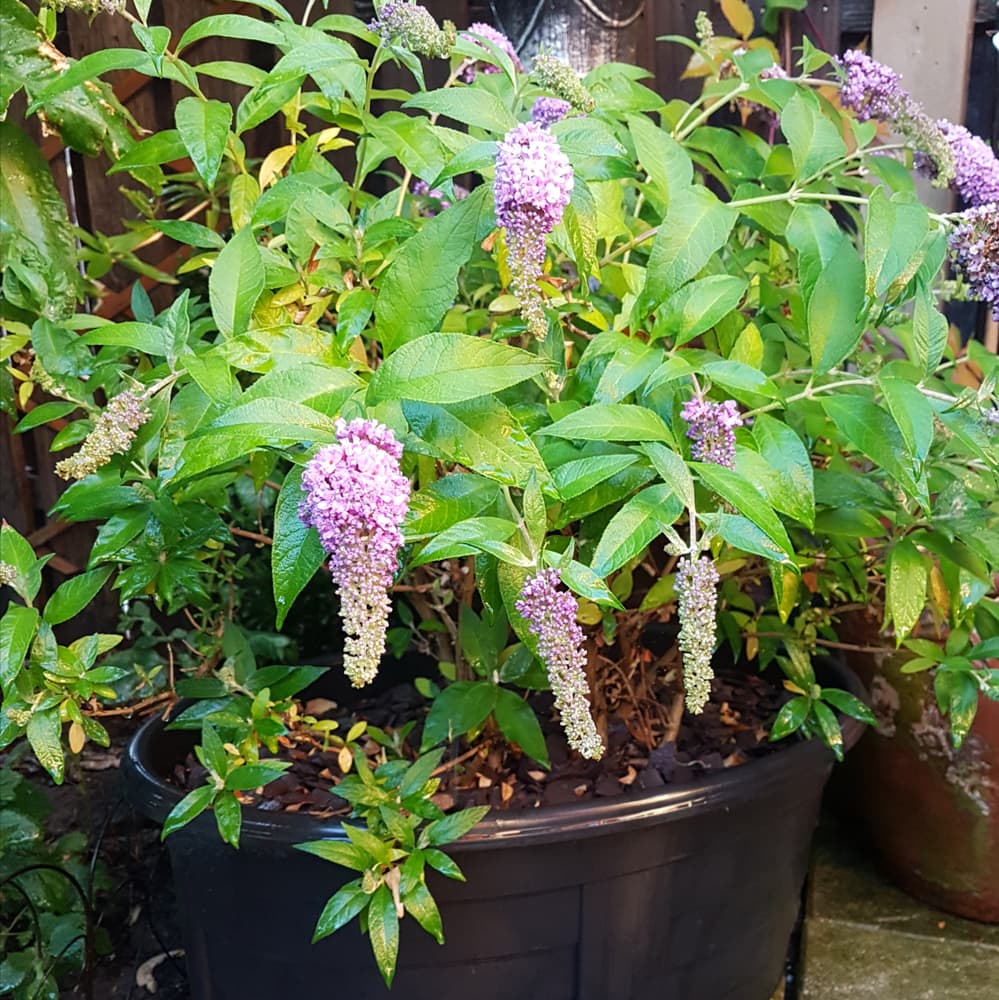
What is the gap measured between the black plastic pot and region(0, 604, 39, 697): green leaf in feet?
0.66

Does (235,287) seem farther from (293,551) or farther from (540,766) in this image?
(540,766)

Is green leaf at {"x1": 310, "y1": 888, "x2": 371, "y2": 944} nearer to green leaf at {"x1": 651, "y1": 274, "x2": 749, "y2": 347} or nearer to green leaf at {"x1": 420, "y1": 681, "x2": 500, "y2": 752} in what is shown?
green leaf at {"x1": 420, "y1": 681, "x2": 500, "y2": 752}

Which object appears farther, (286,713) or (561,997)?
(286,713)

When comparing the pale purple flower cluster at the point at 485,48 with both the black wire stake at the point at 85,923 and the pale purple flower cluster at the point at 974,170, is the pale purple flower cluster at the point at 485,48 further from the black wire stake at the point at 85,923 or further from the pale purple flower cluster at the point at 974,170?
the black wire stake at the point at 85,923

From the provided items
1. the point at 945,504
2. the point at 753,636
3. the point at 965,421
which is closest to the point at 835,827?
the point at 753,636

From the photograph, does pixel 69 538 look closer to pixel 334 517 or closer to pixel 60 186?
pixel 60 186

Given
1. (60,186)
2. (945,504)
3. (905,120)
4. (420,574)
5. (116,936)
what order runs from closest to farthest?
(945,504), (905,120), (420,574), (116,936), (60,186)

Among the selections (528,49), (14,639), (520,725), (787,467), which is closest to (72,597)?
(14,639)

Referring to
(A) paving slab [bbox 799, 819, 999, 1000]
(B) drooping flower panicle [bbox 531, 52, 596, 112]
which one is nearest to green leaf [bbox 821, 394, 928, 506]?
(B) drooping flower panicle [bbox 531, 52, 596, 112]

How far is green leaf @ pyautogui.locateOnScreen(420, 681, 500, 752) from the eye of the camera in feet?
3.44

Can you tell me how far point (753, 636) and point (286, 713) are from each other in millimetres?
567

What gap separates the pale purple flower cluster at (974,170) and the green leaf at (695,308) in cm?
38

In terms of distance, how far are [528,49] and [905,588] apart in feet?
4.71

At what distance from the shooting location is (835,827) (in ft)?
5.53
